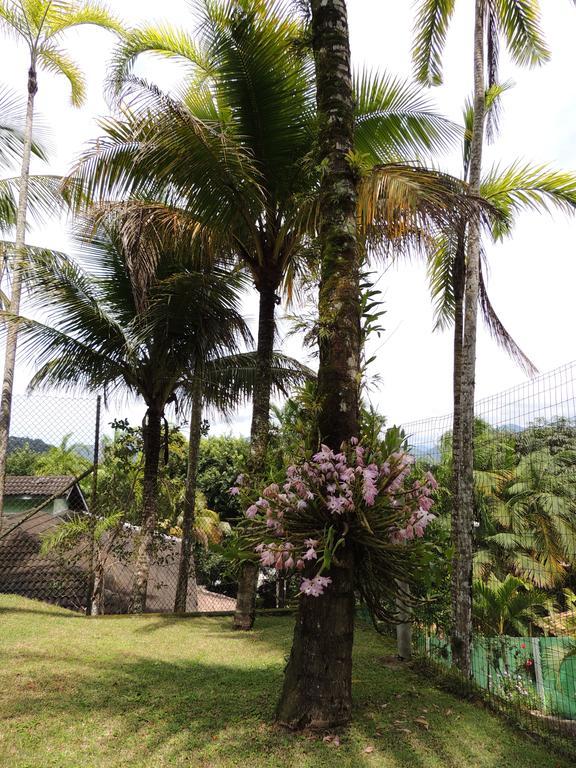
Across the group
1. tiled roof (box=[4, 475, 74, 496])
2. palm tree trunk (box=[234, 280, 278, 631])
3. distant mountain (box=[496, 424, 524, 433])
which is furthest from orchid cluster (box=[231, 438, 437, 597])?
tiled roof (box=[4, 475, 74, 496])

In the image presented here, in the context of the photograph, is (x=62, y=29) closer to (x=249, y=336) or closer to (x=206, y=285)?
(x=206, y=285)

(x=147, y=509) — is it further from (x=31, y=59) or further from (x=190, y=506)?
(x=31, y=59)

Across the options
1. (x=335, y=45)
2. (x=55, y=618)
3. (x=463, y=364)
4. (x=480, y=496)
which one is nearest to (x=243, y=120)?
(x=335, y=45)

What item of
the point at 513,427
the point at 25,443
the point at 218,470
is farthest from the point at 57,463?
the point at 513,427

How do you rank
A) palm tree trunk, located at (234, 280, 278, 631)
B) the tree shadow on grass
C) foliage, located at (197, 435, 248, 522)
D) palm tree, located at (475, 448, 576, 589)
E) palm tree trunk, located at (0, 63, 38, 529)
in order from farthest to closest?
1. foliage, located at (197, 435, 248, 522)
2. palm tree, located at (475, 448, 576, 589)
3. palm tree trunk, located at (0, 63, 38, 529)
4. palm tree trunk, located at (234, 280, 278, 631)
5. the tree shadow on grass

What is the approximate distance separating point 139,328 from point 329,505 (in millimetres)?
5630

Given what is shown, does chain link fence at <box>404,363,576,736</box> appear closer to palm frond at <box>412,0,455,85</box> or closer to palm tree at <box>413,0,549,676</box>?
palm tree at <box>413,0,549,676</box>

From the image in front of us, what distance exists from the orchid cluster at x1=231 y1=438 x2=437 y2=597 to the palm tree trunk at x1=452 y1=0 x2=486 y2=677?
2.42 metres

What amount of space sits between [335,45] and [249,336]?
517 cm

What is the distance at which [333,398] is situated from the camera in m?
3.92

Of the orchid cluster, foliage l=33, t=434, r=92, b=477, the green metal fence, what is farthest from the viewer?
foliage l=33, t=434, r=92, b=477

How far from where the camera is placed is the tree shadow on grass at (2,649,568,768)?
127 inches

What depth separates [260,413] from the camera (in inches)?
291

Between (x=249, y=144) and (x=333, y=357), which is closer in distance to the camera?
(x=333, y=357)
